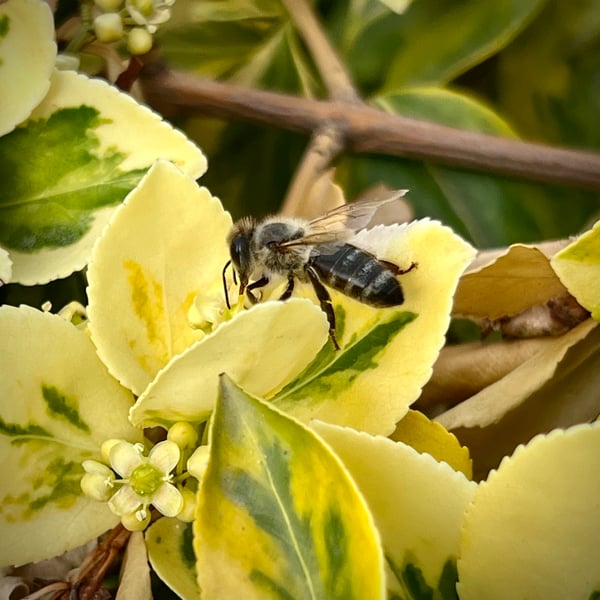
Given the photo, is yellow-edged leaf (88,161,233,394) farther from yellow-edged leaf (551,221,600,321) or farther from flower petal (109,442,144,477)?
yellow-edged leaf (551,221,600,321)

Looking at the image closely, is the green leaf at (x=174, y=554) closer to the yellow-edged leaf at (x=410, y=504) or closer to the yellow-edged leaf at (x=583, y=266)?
the yellow-edged leaf at (x=410, y=504)

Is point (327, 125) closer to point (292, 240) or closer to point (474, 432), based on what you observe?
point (292, 240)

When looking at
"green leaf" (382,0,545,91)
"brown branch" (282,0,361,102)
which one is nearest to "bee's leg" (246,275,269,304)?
"brown branch" (282,0,361,102)

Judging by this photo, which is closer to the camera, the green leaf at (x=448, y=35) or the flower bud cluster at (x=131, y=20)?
the flower bud cluster at (x=131, y=20)

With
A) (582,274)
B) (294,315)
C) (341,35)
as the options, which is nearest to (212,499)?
(294,315)

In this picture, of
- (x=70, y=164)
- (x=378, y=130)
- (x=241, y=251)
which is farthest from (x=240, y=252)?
(x=378, y=130)

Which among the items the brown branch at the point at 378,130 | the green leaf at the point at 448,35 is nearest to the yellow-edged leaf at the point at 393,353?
the brown branch at the point at 378,130

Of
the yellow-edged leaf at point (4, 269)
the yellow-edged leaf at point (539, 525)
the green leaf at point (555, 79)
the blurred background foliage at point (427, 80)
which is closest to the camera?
the yellow-edged leaf at point (539, 525)

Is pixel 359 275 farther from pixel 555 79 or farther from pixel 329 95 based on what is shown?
pixel 555 79
